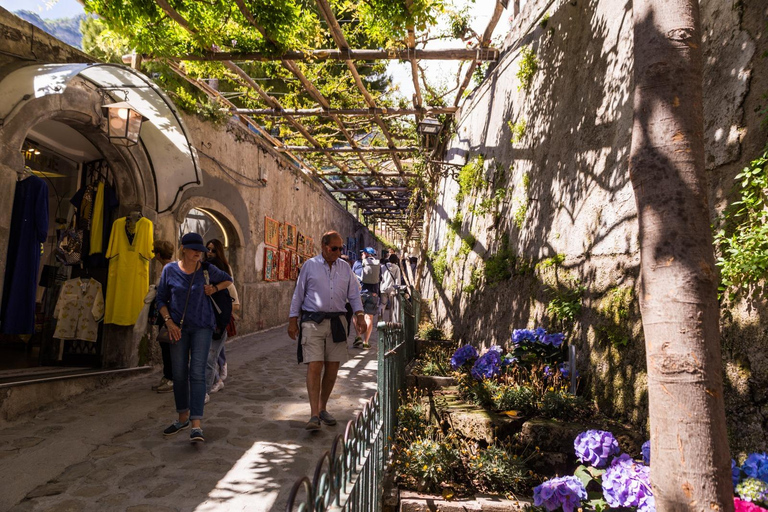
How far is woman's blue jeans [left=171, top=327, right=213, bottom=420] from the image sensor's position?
12.9 feet

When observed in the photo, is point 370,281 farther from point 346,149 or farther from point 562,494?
point 562,494

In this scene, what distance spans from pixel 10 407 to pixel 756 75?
20.2ft

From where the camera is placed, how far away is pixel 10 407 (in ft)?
14.0

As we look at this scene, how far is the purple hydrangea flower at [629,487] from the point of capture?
2006 millimetres

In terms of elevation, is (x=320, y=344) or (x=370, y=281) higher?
(x=370, y=281)

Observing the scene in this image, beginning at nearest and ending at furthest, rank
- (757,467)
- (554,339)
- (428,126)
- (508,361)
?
(757,467) → (554,339) → (508,361) → (428,126)

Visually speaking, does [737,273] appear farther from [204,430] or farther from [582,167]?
[204,430]

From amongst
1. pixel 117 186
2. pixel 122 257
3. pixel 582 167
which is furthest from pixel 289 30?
pixel 582 167

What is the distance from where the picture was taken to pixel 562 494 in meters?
2.36

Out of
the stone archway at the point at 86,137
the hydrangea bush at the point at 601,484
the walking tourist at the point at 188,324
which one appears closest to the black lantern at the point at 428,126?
the stone archway at the point at 86,137

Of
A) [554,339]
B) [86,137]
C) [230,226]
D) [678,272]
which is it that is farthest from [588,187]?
[230,226]

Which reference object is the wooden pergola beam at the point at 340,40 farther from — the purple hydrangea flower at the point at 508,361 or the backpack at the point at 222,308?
the purple hydrangea flower at the point at 508,361

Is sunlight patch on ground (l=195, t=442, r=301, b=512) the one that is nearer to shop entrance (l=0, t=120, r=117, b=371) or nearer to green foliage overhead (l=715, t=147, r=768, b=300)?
green foliage overhead (l=715, t=147, r=768, b=300)

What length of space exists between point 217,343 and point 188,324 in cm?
88
